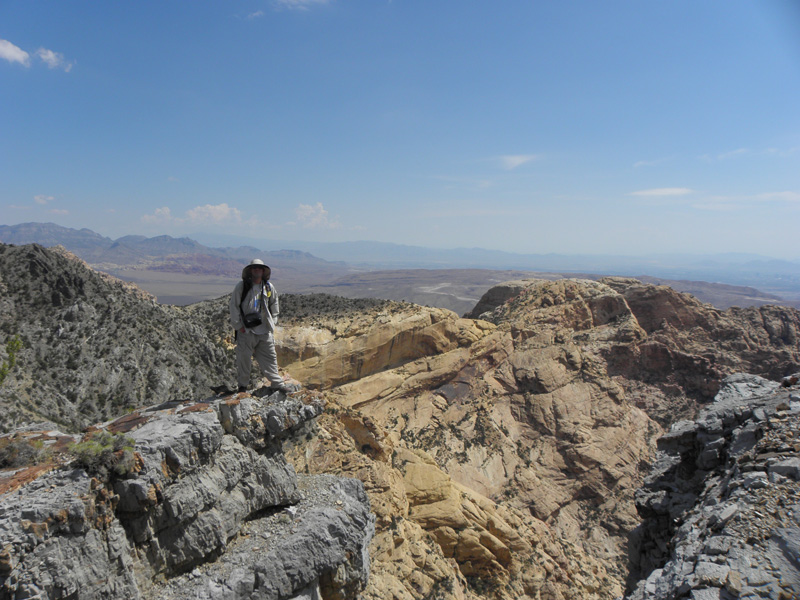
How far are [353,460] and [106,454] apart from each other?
10.7 meters

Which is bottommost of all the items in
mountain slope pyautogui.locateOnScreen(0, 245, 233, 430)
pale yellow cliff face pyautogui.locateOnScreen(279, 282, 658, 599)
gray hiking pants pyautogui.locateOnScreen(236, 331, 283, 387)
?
pale yellow cliff face pyautogui.locateOnScreen(279, 282, 658, 599)

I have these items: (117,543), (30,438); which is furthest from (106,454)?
(30,438)

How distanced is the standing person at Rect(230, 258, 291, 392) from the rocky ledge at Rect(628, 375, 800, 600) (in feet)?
31.9

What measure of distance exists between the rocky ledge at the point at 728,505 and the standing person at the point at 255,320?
9724 millimetres

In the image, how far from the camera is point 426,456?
70.7 feet

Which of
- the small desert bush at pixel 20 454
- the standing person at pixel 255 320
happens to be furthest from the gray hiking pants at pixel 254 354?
the small desert bush at pixel 20 454

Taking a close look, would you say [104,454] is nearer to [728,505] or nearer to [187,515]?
[187,515]

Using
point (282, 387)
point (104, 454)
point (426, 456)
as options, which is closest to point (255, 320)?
point (282, 387)

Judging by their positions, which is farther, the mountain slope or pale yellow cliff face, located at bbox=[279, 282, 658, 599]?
the mountain slope

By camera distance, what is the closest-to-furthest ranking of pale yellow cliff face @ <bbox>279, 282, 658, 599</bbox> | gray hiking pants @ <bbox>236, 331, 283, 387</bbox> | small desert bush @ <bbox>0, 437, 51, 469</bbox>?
small desert bush @ <bbox>0, 437, 51, 469</bbox>
gray hiking pants @ <bbox>236, 331, 283, 387</bbox>
pale yellow cliff face @ <bbox>279, 282, 658, 599</bbox>

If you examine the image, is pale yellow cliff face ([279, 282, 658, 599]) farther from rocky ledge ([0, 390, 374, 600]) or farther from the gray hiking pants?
the gray hiking pants

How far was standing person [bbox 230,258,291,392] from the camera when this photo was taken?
9719 millimetres

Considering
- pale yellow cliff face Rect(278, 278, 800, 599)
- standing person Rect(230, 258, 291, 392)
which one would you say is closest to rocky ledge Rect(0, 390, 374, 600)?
standing person Rect(230, 258, 291, 392)

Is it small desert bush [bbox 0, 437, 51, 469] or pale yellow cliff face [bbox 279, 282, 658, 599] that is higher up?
small desert bush [bbox 0, 437, 51, 469]
